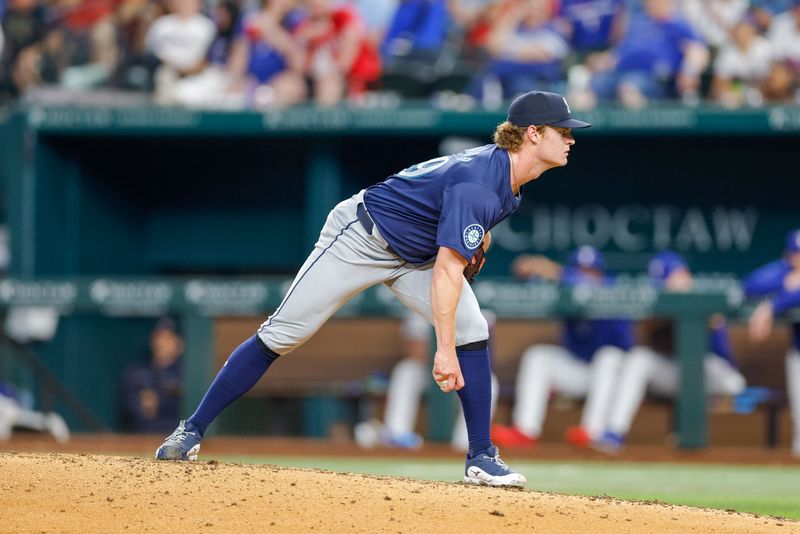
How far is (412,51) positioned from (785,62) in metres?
3.11

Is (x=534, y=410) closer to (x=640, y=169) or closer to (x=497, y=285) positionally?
(x=497, y=285)

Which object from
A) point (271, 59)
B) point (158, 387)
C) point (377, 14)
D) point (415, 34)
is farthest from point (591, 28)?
point (158, 387)

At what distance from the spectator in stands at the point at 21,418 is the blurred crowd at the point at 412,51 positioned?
2890mm

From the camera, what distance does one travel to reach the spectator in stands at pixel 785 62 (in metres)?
11.0

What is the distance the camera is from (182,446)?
5.13 metres

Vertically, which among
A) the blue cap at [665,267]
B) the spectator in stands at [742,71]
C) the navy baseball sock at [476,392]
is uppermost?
the spectator in stands at [742,71]

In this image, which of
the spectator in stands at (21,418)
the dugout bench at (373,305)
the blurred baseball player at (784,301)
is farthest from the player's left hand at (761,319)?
the spectator in stands at (21,418)

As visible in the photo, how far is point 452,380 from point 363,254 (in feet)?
2.06

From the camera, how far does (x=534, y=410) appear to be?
31.4 feet

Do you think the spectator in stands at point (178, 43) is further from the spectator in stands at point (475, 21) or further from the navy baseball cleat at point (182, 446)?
the navy baseball cleat at point (182, 446)

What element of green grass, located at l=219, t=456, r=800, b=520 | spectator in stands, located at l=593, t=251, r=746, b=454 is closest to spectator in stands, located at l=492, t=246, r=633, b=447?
spectator in stands, located at l=593, t=251, r=746, b=454

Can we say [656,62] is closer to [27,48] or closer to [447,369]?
[27,48]

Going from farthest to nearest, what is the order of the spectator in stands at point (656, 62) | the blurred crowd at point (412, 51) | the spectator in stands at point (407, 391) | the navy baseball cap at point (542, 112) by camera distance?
the blurred crowd at point (412, 51)
the spectator in stands at point (656, 62)
the spectator in stands at point (407, 391)
the navy baseball cap at point (542, 112)

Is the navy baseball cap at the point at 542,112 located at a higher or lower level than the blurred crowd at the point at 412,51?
lower
